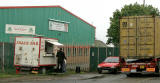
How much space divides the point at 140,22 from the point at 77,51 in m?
6.41

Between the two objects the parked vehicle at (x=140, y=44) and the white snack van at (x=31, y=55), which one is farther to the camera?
the parked vehicle at (x=140, y=44)

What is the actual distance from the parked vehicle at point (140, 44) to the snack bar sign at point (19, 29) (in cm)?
1363

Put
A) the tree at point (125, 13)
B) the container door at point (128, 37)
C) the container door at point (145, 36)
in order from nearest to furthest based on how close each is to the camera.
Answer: the container door at point (145, 36)
the container door at point (128, 37)
the tree at point (125, 13)

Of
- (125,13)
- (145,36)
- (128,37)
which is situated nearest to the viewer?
(145,36)

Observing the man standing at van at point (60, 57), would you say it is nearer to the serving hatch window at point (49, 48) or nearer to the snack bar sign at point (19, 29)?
the serving hatch window at point (49, 48)

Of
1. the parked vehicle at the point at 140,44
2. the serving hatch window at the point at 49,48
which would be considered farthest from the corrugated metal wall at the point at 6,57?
the parked vehicle at the point at 140,44

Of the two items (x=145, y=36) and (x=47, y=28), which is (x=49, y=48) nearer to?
(x=145, y=36)

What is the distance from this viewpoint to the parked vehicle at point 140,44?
18.3 metres

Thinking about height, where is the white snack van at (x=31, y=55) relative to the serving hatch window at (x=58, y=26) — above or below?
below

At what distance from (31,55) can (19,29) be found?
40.1ft

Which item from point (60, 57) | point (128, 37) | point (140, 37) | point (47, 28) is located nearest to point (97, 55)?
point (60, 57)

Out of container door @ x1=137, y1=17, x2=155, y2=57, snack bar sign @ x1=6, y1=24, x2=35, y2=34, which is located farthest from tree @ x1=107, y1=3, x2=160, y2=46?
container door @ x1=137, y1=17, x2=155, y2=57

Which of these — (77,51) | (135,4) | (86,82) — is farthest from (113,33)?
(86,82)

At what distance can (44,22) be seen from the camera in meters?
32.2
